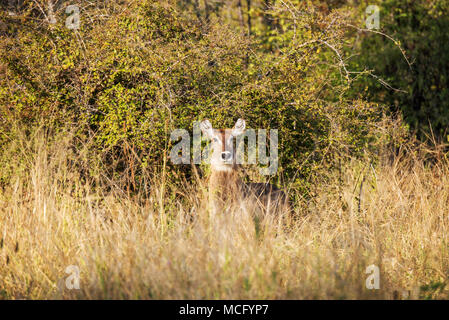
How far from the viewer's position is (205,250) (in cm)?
462

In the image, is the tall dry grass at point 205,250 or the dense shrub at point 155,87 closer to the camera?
the tall dry grass at point 205,250

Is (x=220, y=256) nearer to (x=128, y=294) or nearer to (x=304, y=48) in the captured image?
(x=128, y=294)

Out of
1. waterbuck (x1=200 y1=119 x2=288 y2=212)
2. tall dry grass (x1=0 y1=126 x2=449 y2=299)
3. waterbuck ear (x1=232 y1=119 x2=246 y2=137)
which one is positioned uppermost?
waterbuck ear (x1=232 y1=119 x2=246 y2=137)

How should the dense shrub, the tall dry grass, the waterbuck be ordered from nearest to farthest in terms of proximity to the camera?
the tall dry grass, the waterbuck, the dense shrub

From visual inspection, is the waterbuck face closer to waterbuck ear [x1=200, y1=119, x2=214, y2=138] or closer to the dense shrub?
waterbuck ear [x1=200, y1=119, x2=214, y2=138]

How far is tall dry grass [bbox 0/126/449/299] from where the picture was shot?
14.6 ft

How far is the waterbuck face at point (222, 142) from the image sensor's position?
6.68m

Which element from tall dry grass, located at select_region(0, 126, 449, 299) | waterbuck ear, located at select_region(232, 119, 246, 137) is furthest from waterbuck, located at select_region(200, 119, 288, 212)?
tall dry grass, located at select_region(0, 126, 449, 299)

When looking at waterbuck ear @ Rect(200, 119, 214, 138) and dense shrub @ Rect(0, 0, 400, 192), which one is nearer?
waterbuck ear @ Rect(200, 119, 214, 138)

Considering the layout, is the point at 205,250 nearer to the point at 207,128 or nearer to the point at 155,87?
the point at 207,128

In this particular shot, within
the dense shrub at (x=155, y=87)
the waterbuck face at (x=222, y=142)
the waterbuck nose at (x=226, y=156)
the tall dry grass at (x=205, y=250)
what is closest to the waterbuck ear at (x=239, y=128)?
the waterbuck face at (x=222, y=142)

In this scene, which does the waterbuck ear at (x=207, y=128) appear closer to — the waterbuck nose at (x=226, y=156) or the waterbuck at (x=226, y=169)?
the waterbuck at (x=226, y=169)

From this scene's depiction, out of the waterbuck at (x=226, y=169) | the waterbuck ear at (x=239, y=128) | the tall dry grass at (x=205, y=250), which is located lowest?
the tall dry grass at (x=205, y=250)
